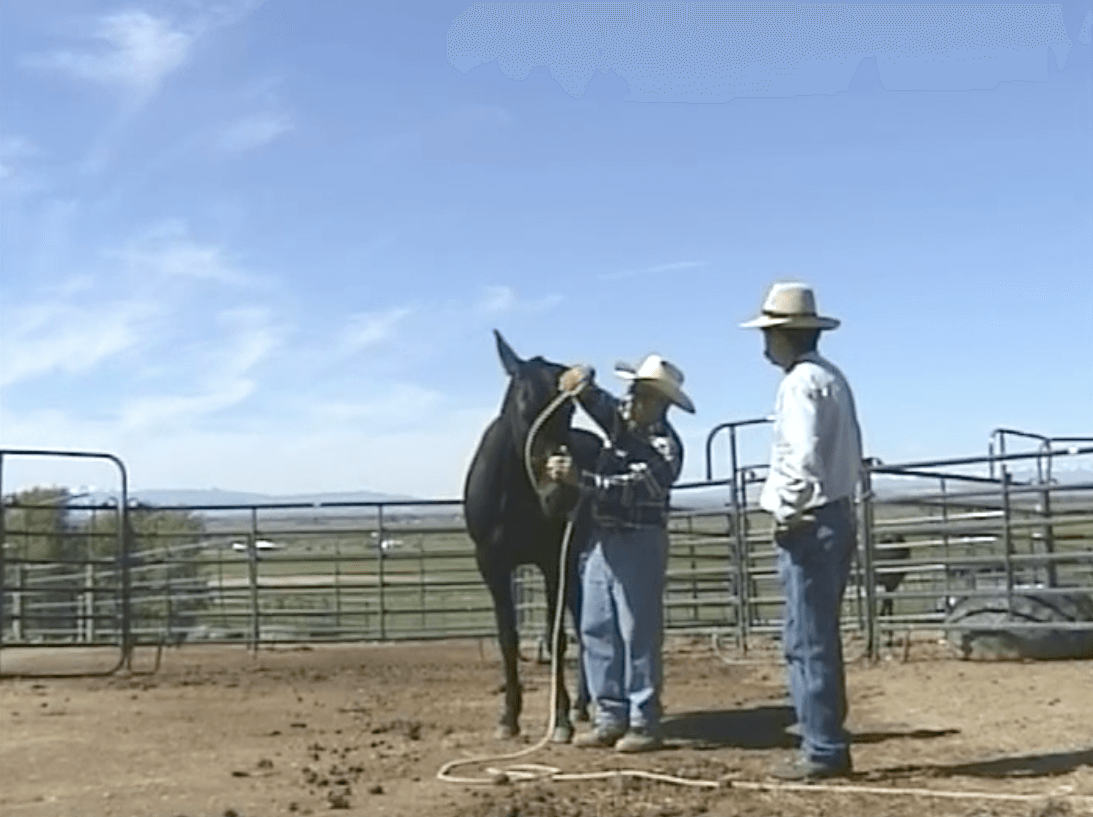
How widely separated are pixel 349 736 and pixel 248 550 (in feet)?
25.8

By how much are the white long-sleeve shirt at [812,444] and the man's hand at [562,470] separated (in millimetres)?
996

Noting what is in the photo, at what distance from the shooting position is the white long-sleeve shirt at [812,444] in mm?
5188

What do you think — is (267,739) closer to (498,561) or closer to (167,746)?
(167,746)

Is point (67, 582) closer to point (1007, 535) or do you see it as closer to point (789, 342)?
point (1007, 535)

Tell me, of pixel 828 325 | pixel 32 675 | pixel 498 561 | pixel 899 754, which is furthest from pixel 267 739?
pixel 32 675

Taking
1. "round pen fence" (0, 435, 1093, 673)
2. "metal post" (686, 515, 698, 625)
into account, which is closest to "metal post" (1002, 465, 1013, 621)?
"round pen fence" (0, 435, 1093, 673)

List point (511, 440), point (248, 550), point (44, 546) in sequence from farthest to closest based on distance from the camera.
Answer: point (44, 546) → point (248, 550) → point (511, 440)

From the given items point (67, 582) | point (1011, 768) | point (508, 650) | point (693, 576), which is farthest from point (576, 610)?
point (67, 582)

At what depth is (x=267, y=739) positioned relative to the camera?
6.95 m

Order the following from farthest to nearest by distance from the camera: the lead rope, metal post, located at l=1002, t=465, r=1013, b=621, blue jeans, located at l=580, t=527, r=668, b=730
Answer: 1. metal post, located at l=1002, t=465, r=1013, b=621
2. blue jeans, located at l=580, t=527, r=668, b=730
3. the lead rope

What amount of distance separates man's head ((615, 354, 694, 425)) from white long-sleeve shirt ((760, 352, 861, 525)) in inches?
34.7

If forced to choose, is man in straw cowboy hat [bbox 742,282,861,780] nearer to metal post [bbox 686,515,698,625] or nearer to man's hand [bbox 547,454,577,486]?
man's hand [bbox 547,454,577,486]

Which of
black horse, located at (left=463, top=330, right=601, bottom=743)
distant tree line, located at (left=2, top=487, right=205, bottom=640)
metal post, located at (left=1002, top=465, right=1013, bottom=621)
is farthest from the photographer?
distant tree line, located at (left=2, top=487, right=205, bottom=640)

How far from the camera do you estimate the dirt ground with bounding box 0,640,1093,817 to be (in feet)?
16.1
